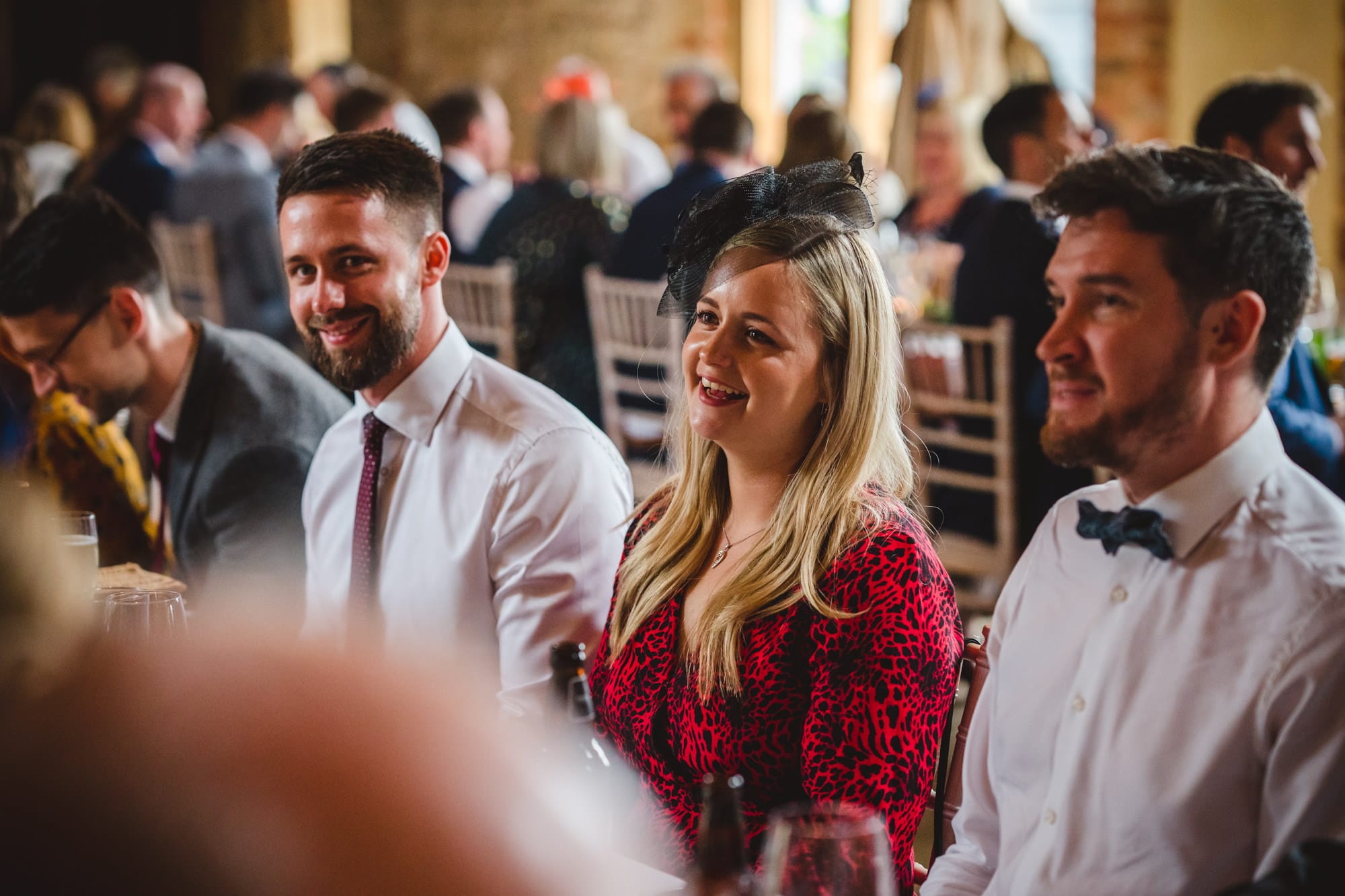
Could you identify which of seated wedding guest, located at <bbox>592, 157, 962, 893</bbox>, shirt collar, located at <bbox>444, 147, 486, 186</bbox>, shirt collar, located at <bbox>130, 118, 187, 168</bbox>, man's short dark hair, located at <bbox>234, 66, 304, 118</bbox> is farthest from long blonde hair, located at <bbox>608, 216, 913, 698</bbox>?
shirt collar, located at <bbox>130, 118, 187, 168</bbox>

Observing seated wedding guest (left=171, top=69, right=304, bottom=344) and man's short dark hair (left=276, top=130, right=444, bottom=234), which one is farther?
seated wedding guest (left=171, top=69, right=304, bottom=344)

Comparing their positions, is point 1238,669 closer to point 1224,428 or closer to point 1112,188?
point 1224,428

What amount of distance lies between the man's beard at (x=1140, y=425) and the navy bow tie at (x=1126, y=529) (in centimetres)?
5

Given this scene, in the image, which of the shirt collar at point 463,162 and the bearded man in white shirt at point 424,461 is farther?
the shirt collar at point 463,162

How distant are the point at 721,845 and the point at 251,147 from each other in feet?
18.2

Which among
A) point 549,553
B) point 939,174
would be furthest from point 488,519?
point 939,174

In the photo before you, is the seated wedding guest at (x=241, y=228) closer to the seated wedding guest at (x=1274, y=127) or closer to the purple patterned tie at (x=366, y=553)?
the purple patterned tie at (x=366, y=553)

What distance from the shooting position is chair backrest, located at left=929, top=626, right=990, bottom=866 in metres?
1.48

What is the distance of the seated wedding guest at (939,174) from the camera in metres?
4.94

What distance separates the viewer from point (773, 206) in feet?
5.59

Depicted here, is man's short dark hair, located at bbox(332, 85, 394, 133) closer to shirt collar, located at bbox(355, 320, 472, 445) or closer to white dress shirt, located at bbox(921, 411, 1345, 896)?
shirt collar, located at bbox(355, 320, 472, 445)

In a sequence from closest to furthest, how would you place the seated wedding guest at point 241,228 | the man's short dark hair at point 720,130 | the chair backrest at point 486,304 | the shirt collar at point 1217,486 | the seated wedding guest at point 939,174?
the shirt collar at point 1217,486 → the chair backrest at point 486,304 → the man's short dark hair at point 720,130 → the seated wedding guest at point 939,174 → the seated wedding guest at point 241,228

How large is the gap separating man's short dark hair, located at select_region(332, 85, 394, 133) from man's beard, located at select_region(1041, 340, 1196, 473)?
4.68 meters

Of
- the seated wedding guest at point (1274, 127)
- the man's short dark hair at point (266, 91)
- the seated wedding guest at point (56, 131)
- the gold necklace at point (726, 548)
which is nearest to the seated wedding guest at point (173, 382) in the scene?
the gold necklace at point (726, 548)
